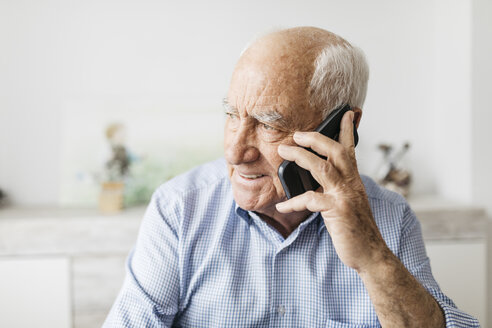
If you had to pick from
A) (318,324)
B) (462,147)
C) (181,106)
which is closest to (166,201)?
(318,324)

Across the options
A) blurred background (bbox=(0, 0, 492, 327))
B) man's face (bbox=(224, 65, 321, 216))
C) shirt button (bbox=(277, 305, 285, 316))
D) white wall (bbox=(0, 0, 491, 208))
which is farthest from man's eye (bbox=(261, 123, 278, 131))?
Answer: white wall (bbox=(0, 0, 491, 208))

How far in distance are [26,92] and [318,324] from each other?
2.18 metres

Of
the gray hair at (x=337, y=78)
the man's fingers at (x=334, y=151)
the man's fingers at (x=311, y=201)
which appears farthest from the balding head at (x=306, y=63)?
the man's fingers at (x=311, y=201)

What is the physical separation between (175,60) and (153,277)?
5.85 ft

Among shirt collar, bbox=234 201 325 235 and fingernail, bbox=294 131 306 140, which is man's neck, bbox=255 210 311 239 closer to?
shirt collar, bbox=234 201 325 235

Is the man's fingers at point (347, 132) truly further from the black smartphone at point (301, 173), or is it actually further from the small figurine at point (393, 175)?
the small figurine at point (393, 175)

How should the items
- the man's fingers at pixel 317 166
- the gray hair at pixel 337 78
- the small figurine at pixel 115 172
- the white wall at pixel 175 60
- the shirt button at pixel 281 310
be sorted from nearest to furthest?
the man's fingers at pixel 317 166 → the gray hair at pixel 337 78 → the shirt button at pixel 281 310 → the small figurine at pixel 115 172 → the white wall at pixel 175 60

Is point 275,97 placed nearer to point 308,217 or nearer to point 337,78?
point 337,78

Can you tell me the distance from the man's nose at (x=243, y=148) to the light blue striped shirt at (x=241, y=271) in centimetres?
19

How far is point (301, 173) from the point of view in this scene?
3.49 feet

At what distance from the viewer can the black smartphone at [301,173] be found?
1.05 meters

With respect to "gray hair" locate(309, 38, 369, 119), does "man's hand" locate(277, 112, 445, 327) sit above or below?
below

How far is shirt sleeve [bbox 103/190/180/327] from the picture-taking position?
109 cm

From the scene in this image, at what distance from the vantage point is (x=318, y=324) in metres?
1.17
